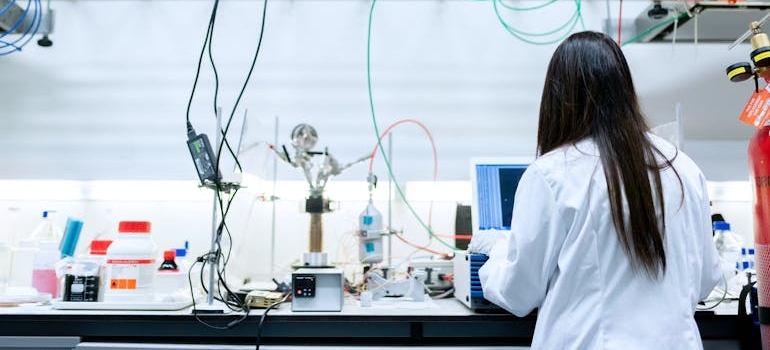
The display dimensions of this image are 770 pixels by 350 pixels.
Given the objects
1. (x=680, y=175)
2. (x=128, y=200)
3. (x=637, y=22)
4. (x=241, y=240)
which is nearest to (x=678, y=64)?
(x=637, y=22)

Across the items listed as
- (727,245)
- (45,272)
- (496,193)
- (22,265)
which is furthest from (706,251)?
(22,265)

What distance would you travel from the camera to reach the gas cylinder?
1098mm

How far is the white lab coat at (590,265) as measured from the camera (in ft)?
2.96

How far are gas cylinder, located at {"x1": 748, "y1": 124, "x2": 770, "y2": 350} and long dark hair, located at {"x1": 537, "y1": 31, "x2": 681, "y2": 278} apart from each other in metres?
0.35

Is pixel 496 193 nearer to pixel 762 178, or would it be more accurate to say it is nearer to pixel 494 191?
pixel 494 191

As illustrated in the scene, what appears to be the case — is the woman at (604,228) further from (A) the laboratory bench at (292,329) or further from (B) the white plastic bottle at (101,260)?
(B) the white plastic bottle at (101,260)

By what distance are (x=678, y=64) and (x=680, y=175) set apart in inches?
60.0

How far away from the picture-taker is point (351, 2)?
2.28m

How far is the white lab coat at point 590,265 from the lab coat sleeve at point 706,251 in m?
0.01

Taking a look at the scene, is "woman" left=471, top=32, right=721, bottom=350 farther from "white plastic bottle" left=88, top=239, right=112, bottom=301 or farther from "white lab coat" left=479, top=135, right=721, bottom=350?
"white plastic bottle" left=88, top=239, right=112, bottom=301

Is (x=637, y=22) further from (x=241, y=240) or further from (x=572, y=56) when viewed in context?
(x=241, y=240)

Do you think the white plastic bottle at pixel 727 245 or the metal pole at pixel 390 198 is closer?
the white plastic bottle at pixel 727 245

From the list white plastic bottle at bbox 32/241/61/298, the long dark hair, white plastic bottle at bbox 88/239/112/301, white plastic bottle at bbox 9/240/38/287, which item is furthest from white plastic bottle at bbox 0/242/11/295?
the long dark hair

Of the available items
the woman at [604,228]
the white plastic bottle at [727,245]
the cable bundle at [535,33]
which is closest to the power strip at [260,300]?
the woman at [604,228]
